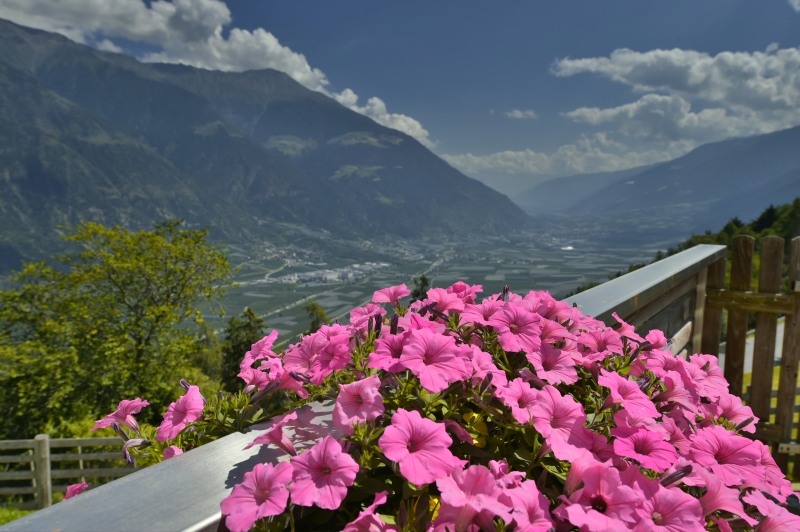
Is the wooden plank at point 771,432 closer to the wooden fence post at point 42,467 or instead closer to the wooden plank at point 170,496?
the wooden plank at point 170,496

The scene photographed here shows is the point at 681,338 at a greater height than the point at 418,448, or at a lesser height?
lesser

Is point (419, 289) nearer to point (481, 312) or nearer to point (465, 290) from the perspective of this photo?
point (465, 290)

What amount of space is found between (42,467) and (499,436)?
36.7ft

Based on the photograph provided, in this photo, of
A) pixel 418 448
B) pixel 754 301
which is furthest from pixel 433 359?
pixel 754 301

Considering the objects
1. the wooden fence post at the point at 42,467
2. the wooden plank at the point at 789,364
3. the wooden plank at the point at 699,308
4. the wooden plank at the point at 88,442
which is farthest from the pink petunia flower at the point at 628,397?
the wooden fence post at the point at 42,467

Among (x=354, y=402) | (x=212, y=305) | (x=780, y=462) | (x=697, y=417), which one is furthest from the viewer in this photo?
(x=212, y=305)

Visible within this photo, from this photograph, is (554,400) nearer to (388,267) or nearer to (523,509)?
(523,509)

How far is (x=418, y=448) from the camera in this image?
0.75 metres

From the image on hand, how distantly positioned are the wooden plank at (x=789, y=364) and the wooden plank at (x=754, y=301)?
0.41 ft

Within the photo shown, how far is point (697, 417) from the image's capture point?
1.31 m

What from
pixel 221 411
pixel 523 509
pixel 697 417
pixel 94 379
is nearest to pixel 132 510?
pixel 221 411

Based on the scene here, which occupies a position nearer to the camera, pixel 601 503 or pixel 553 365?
pixel 601 503

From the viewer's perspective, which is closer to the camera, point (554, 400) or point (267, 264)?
point (554, 400)

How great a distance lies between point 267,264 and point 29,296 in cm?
17531
